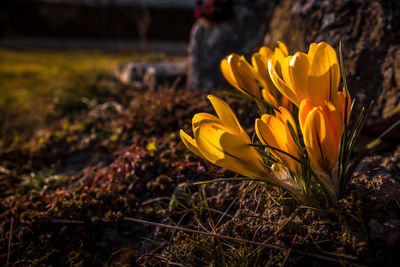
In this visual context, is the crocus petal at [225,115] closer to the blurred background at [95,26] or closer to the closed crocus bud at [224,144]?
the closed crocus bud at [224,144]

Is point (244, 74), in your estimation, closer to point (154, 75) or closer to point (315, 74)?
point (315, 74)

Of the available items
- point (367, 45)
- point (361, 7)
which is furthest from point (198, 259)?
point (361, 7)

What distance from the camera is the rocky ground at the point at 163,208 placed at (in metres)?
0.95

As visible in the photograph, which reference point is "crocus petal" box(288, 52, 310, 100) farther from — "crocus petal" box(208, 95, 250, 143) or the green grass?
the green grass

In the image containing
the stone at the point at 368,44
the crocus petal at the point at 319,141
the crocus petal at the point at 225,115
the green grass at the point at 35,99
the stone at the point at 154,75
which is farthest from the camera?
the stone at the point at 154,75

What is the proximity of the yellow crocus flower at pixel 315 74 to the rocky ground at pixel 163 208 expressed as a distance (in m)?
0.36

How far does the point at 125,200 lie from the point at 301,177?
104 centimetres

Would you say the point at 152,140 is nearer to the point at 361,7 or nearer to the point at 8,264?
the point at 8,264

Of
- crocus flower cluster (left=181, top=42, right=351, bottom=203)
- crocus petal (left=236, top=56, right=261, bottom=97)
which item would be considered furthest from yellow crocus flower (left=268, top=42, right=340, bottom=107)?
crocus petal (left=236, top=56, right=261, bottom=97)

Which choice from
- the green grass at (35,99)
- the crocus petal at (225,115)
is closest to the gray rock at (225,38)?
the green grass at (35,99)

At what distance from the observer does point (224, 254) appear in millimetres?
999

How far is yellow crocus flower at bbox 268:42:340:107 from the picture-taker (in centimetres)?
84

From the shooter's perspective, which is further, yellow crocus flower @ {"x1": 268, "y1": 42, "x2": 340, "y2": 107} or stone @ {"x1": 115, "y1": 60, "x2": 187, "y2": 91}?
stone @ {"x1": 115, "y1": 60, "x2": 187, "y2": 91}

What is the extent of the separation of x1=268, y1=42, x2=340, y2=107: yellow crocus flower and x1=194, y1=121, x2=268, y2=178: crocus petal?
0.81 ft
